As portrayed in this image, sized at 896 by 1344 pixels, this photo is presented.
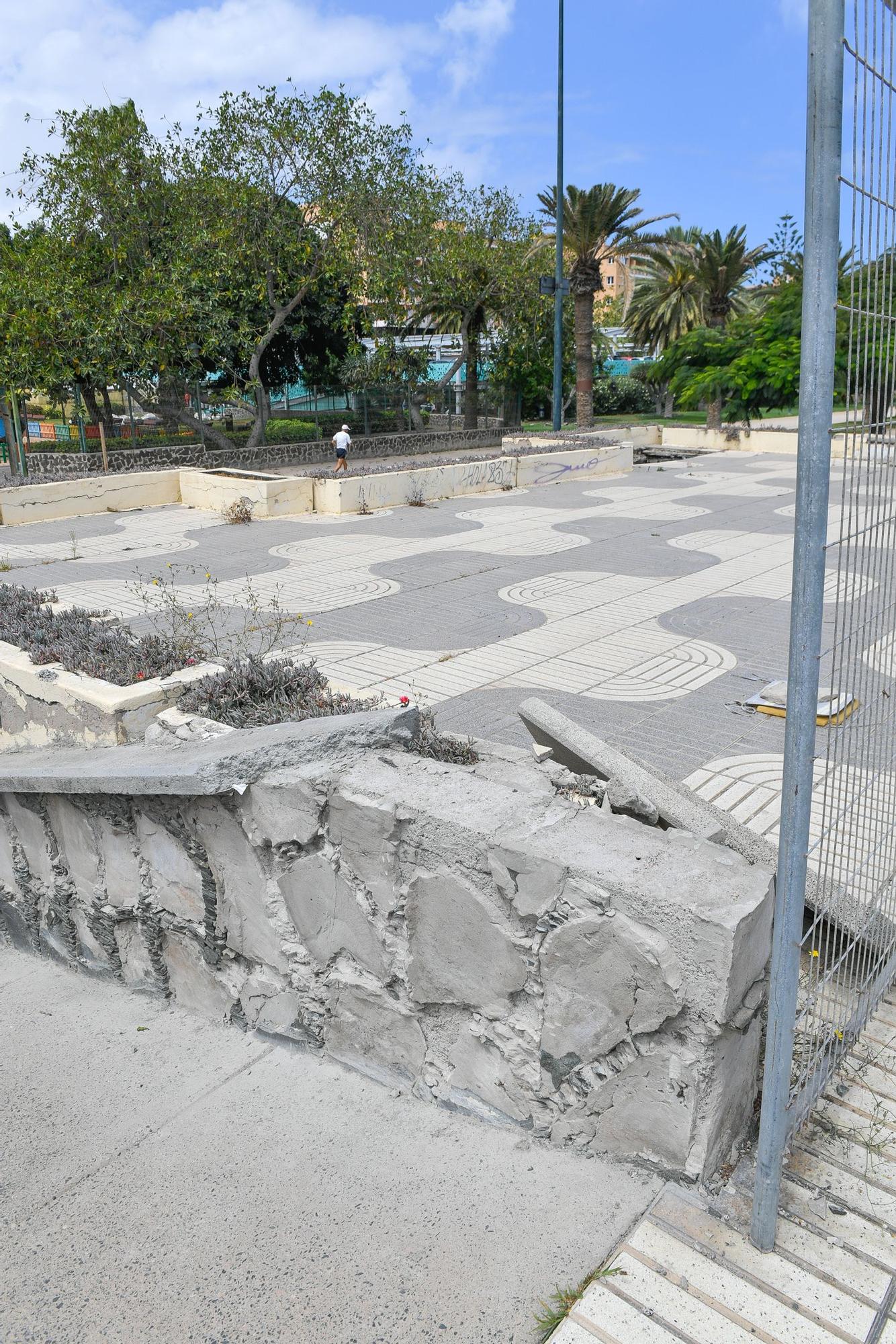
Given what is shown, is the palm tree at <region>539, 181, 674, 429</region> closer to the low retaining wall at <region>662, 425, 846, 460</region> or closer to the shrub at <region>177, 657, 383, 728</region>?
the low retaining wall at <region>662, 425, 846, 460</region>

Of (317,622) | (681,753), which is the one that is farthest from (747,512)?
(681,753)

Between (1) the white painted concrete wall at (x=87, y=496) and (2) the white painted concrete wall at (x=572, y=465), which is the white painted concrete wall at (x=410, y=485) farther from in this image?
(1) the white painted concrete wall at (x=87, y=496)

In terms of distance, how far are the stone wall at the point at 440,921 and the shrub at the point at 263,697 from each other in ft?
1.47

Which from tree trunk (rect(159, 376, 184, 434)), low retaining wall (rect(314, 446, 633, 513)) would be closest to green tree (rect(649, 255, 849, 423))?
low retaining wall (rect(314, 446, 633, 513))

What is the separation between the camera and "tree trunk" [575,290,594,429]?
105ft

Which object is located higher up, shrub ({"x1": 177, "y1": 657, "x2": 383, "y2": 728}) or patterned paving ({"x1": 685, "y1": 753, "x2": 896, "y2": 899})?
shrub ({"x1": 177, "y1": 657, "x2": 383, "y2": 728})

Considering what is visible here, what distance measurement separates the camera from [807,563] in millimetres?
2021

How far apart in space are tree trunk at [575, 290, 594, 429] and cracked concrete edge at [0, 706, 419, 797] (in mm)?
29111

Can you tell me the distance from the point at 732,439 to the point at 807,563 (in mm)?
26827

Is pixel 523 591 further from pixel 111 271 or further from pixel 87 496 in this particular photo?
pixel 111 271

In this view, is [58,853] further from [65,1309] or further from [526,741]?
[526,741]

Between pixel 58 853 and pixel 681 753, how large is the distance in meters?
3.77

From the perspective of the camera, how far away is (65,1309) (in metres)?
2.44

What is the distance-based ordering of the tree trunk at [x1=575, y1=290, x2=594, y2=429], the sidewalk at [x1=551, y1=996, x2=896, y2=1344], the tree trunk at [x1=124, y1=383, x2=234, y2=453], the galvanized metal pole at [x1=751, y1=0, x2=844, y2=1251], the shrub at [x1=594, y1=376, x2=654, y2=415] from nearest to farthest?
the galvanized metal pole at [x1=751, y1=0, x2=844, y2=1251] < the sidewalk at [x1=551, y1=996, x2=896, y2=1344] < the tree trunk at [x1=124, y1=383, x2=234, y2=453] < the tree trunk at [x1=575, y1=290, x2=594, y2=429] < the shrub at [x1=594, y1=376, x2=654, y2=415]
